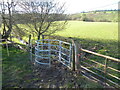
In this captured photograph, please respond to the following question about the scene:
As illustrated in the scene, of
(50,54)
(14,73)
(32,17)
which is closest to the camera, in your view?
(14,73)

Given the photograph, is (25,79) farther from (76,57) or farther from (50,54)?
(76,57)

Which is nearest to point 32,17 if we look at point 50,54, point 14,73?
point 50,54

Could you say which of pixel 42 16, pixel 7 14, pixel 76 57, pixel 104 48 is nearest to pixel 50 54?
pixel 76 57

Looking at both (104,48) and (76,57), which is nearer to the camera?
(76,57)

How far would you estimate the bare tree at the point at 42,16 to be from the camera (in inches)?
279

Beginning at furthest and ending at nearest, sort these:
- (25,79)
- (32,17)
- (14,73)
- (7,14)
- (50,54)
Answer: (7,14) < (32,17) < (50,54) < (14,73) < (25,79)

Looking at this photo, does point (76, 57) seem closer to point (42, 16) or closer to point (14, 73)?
point (14, 73)

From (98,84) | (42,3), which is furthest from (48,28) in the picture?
(98,84)

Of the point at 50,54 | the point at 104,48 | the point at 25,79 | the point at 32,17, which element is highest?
the point at 32,17

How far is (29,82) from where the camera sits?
3469mm

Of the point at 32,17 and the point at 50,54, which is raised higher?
the point at 32,17


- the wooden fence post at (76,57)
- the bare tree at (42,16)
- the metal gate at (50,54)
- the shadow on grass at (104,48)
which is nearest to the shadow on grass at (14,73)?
the metal gate at (50,54)

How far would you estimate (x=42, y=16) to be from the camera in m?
7.30

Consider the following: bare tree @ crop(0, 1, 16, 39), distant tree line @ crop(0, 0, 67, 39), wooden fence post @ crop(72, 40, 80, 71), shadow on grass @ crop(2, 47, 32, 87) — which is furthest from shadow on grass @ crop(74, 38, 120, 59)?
bare tree @ crop(0, 1, 16, 39)
